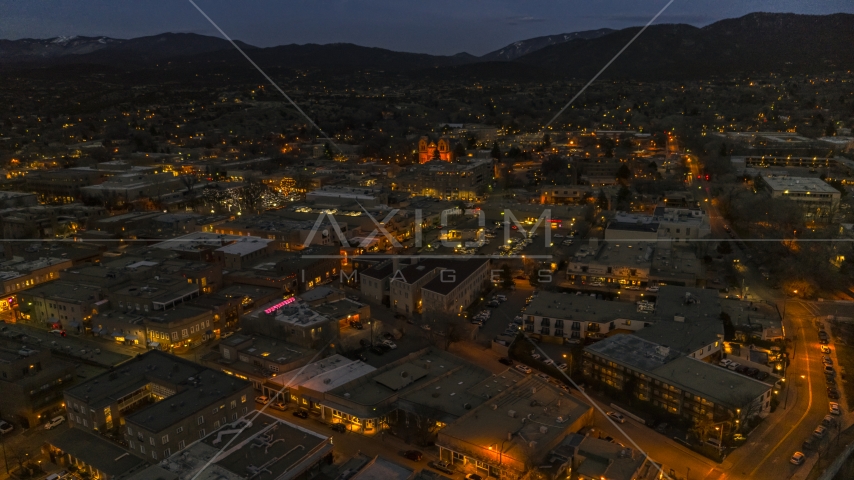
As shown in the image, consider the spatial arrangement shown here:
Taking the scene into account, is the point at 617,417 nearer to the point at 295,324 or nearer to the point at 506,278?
the point at 295,324

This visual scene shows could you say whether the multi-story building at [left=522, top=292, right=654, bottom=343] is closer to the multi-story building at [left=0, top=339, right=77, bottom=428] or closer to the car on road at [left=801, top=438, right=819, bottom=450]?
the car on road at [left=801, top=438, right=819, bottom=450]

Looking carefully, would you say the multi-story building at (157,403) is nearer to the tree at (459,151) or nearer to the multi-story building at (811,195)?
the multi-story building at (811,195)

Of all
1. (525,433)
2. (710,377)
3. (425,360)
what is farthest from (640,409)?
(425,360)

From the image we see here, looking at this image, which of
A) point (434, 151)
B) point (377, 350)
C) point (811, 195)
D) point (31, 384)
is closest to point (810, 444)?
point (377, 350)

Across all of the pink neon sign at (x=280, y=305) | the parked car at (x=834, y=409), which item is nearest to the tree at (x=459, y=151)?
the pink neon sign at (x=280, y=305)

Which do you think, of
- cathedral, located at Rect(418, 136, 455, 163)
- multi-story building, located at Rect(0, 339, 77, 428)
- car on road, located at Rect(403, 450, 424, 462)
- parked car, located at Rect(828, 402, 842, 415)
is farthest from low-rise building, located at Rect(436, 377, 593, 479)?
cathedral, located at Rect(418, 136, 455, 163)

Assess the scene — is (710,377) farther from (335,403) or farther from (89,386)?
(89,386)
